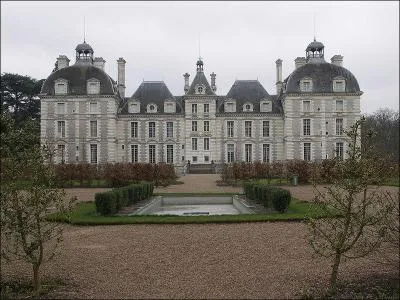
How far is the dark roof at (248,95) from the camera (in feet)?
130

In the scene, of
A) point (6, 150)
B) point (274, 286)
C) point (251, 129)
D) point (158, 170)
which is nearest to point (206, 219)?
point (274, 286)

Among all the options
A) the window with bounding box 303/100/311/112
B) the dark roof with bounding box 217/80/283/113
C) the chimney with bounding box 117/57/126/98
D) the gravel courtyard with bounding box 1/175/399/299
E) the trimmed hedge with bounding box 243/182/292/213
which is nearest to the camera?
the gravel courtyard with bounding box 1/175/399/299

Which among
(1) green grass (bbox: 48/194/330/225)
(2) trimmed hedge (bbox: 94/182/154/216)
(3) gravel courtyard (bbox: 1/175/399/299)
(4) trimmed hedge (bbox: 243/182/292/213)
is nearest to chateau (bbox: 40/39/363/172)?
(2) trimmed hedge (bbox: 94/182/154/216)

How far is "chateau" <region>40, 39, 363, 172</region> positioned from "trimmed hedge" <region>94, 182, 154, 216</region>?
19558mm

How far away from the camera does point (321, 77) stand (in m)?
38.1

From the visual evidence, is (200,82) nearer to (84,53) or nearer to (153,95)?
(153,95)

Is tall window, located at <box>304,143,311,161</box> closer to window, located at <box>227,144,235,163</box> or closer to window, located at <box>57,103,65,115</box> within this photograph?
window, located at <box>227,144,235,163</box>

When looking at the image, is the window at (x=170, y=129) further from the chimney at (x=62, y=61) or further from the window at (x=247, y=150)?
the chimney at (x=62, y=61)

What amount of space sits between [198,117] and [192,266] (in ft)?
104

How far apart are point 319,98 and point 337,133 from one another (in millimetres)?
3272

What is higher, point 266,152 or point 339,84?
point 339,84

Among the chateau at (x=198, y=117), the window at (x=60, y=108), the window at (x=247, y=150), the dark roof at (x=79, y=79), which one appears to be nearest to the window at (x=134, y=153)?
the chateau at (x=198, y=117)

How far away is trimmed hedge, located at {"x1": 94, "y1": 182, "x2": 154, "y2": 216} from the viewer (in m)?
13.1

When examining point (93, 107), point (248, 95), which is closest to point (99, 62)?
point (93, 107)
